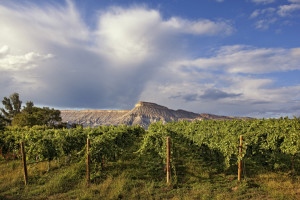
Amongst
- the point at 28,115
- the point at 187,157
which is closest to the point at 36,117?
the point at 28,115

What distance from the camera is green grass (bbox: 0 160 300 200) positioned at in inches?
310

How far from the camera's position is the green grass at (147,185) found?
788 centimetres

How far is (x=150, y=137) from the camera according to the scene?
10.4m

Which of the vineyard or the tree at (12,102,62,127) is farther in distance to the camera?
the tree at (12,102,62,127)

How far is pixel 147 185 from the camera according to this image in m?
8.81

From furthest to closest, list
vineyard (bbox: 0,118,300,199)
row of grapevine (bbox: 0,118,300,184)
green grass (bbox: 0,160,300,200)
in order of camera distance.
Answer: row of grapevine (bbox: 0,118,300,184) < vineyard (bbox: 0,118,300,199) < green grass (bbox: 0,160,300,200)

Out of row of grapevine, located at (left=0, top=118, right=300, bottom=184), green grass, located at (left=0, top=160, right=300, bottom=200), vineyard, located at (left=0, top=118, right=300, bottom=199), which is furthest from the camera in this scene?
row of grapevine, located at (left=0, top=118, right=300, bottom=184)

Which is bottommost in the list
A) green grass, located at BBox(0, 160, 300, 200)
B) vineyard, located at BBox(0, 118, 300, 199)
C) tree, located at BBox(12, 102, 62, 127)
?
green grass, located at BBox(0, 160, 300, 200)

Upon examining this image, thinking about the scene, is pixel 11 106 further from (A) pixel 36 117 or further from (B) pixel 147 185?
(B) pixel 147 185

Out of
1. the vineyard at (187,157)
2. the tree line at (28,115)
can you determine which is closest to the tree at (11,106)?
the tree line at (28,115)

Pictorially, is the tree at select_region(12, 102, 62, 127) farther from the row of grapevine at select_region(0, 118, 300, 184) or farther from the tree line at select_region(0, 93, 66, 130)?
the row of grapevine at select_region(0, 118, 300, 184)

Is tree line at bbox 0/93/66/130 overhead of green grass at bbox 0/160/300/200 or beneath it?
overhead

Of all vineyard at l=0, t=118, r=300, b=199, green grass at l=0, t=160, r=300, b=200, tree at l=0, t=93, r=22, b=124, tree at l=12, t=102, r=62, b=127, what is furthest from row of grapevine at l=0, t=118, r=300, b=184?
tree at l=0, t=93, r=22, b=124

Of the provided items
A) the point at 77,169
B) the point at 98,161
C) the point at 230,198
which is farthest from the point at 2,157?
the point at 230,198
